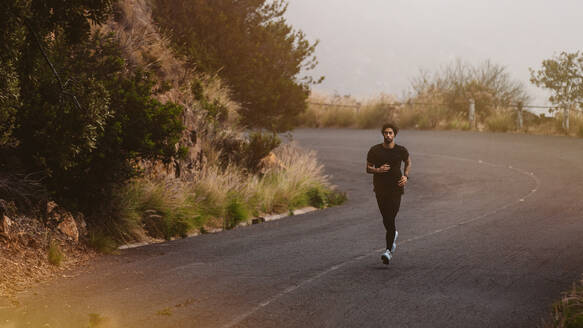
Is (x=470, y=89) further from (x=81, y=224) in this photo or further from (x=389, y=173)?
(x=81, y=224)

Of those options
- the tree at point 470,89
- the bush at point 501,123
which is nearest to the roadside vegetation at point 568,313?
the bush at point 501,123

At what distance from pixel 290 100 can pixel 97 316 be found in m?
11.8

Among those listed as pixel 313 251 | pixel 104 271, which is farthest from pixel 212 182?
pixel 104 271

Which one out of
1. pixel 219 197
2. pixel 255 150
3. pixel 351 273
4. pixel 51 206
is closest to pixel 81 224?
pixel 51 206

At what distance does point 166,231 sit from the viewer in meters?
11.7

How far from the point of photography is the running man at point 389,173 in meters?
9.24

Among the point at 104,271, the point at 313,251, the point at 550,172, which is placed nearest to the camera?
the point at 104,271

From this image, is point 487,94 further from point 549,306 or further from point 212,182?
point 549,306

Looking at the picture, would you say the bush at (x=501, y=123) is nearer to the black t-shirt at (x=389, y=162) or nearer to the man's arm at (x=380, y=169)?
the black t-shirt at (x=389, y=162)

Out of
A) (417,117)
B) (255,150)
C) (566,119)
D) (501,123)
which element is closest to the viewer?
(255,150)

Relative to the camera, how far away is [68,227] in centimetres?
1005

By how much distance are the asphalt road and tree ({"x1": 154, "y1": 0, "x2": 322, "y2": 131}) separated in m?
3.38

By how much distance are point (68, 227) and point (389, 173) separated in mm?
4578

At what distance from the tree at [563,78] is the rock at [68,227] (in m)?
28.2
